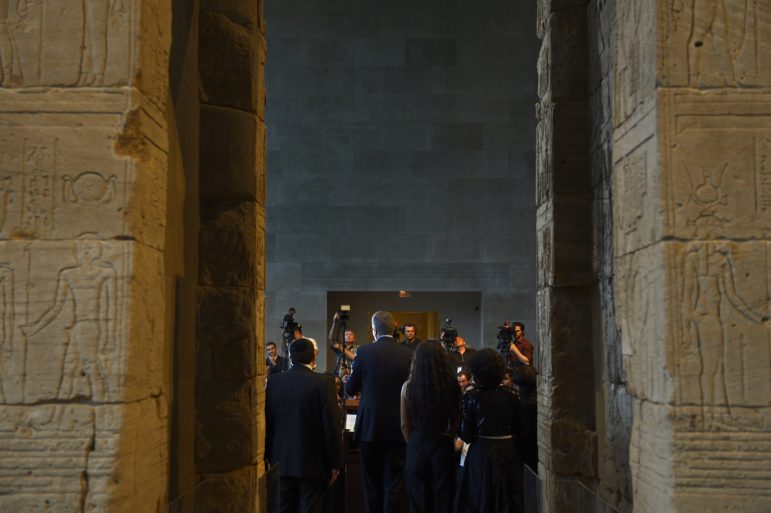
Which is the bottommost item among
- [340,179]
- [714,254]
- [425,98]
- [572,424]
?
[572,424]

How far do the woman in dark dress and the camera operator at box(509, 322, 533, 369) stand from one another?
3447mm

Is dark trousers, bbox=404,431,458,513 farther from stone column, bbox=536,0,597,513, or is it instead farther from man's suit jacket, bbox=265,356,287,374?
man's suit jacket, bbox=265,356,287,374

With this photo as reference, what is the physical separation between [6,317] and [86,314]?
0.32m

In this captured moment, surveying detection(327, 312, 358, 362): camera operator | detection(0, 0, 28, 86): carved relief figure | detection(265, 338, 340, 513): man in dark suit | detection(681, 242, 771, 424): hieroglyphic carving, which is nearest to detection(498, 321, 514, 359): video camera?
detection(327, 312, 358, 362): camera operator

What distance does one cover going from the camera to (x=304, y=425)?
18.1 ft

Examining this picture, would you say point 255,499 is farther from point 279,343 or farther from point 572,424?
point 279,343

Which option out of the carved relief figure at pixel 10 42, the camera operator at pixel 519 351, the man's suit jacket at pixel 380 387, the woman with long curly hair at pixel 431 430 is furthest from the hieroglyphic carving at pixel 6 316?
the camera operator at pixel 519 351

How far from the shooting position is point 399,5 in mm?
13414

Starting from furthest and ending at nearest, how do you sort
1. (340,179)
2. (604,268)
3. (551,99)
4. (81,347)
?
(340,179), (551,99), (604,268), (81,347)

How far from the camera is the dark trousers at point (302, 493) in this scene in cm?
559

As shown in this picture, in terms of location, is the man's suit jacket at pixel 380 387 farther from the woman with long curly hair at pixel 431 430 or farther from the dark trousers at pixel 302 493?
the woman with long curly hair at pixel 431 430

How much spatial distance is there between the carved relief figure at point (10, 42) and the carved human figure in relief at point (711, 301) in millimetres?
2773

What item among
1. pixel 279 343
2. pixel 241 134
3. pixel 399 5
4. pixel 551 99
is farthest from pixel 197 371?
pixel 399 5

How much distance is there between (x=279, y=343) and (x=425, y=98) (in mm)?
4765
